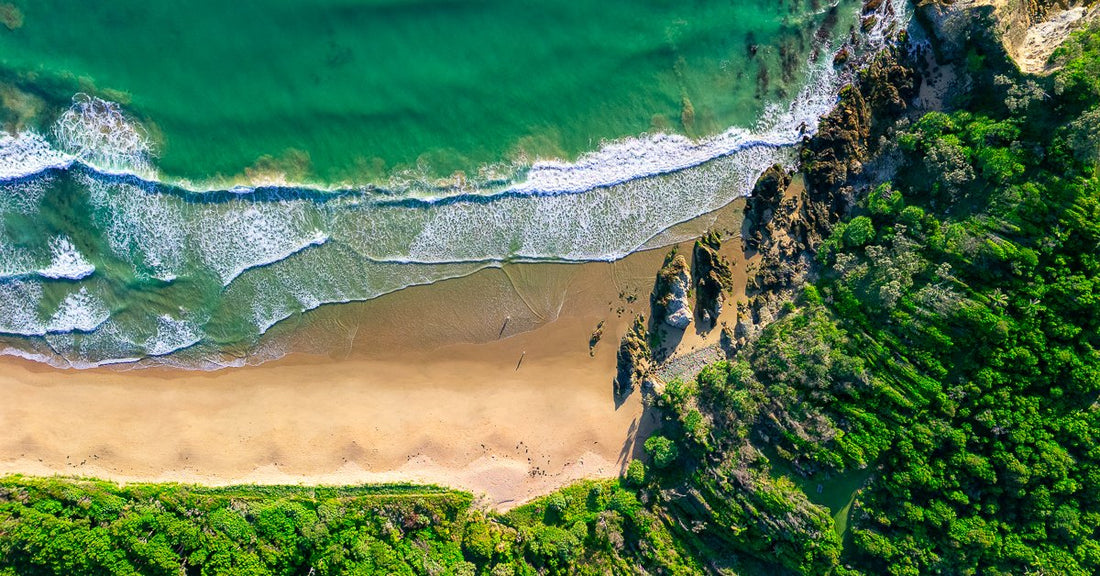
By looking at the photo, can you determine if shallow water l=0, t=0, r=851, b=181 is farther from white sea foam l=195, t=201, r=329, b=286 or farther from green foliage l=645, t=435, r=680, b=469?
green foliage l=645, t=435, r=680, b=469

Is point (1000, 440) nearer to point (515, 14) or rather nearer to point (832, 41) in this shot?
point (832, 41)

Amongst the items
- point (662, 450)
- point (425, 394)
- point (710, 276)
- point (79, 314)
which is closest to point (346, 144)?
point (425, 394)

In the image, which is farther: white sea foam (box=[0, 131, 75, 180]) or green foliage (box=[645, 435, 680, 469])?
white sea foam (box=[0, 131, 75, 180])

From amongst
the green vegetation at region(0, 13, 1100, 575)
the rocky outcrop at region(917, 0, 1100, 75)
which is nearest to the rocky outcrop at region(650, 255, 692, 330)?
the green vegetation at region(0, 13, 1100, 575)

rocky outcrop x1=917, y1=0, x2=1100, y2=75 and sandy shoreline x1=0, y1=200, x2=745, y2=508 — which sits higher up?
rocky outcrop x1=917, y1=0, x2=1100, y2=75

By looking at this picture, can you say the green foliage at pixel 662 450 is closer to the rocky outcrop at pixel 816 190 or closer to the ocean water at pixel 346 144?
the rocky outcrop at pixel 816 190

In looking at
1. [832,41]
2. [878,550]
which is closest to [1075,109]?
[832,41]

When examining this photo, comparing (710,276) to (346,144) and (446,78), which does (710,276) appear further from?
(346,144)
